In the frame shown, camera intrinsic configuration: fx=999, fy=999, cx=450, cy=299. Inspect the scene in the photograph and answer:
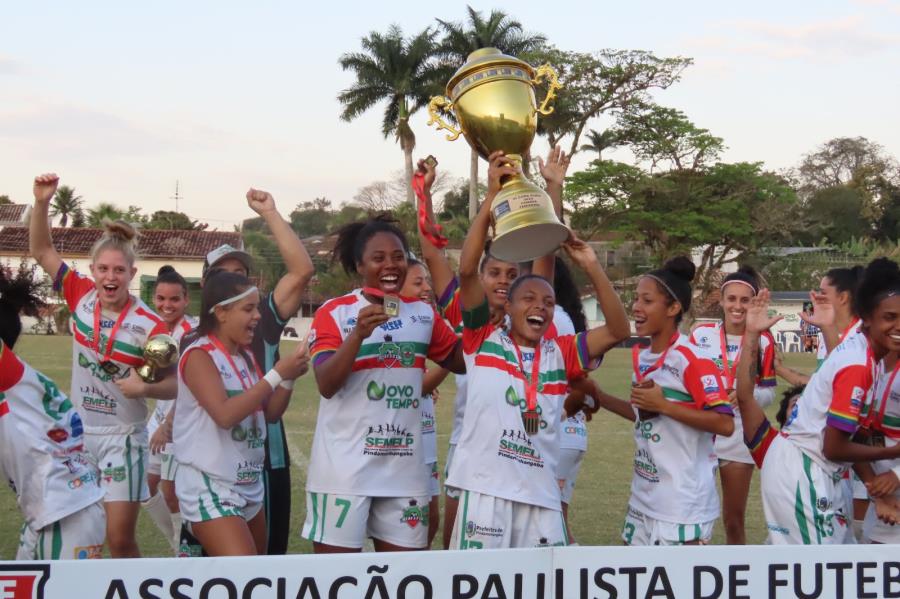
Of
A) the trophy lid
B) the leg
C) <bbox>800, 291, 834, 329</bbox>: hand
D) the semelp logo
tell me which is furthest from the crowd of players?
the leg

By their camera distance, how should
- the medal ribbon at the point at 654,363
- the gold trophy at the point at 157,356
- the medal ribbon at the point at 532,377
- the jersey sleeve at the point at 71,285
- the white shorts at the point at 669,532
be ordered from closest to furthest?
the medal ribbon at the point at 532,377 → the white shorts at the point at 669,532 → the medal ribbon at the point at 654,363 → the gold trophy at the point at 157,356 → the jersey sleeve at the point at 71,285

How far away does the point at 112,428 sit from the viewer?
594 cm

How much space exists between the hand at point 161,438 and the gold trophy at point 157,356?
46 cm

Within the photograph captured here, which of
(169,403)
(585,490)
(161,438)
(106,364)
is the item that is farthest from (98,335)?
(585,490)

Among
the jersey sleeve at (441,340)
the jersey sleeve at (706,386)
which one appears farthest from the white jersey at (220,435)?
the jersey sleeve at (706,386)

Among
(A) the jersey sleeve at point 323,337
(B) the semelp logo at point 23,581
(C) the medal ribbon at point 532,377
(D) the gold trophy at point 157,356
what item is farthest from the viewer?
(D) the gold trophy at point 157,356

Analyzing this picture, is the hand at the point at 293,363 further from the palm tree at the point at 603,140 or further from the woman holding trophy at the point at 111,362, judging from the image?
the palm tree at the point at 603,140

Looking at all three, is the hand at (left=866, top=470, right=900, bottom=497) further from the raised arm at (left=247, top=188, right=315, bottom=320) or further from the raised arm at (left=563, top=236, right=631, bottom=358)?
the raised arm at (left=247, top=188, right=315, bottom=320)

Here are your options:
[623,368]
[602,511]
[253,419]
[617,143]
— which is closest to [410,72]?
[617,143]

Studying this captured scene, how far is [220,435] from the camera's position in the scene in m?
4.68

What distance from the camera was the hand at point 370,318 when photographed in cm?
425

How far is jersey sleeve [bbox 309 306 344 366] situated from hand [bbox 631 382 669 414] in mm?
1472

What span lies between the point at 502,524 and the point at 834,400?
1.67 metres

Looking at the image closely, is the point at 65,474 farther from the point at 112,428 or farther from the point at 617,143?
the point at 617,143
